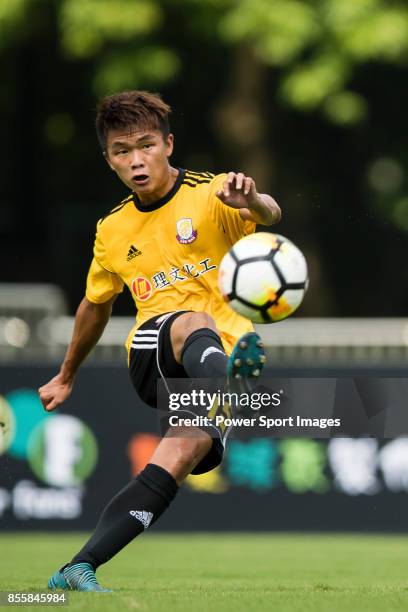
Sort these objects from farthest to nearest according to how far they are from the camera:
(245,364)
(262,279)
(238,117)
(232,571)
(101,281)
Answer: (238,117), (232,571), (101,281), (262,279), (245,364)

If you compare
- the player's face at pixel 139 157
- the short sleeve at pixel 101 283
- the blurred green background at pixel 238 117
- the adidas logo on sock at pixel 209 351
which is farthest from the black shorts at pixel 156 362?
the blurred green background at pixel 238 117

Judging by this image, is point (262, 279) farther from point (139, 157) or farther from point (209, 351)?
point (139, 157)

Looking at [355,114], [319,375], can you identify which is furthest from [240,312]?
[355,114]

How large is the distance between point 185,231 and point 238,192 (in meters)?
0.48

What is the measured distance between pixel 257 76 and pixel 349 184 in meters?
2.67

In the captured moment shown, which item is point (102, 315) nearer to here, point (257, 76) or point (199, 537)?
point (199, 537)

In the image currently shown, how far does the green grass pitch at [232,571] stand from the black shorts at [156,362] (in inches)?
23.5

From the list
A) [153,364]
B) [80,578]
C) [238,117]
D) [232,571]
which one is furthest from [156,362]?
[238,117]

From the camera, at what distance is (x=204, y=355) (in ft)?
18.3

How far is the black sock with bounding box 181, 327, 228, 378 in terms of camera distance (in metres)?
5.52

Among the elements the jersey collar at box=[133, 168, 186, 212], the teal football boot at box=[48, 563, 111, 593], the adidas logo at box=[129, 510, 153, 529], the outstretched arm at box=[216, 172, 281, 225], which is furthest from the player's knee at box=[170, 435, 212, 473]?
the jersey collar at box=[133, 168, 186, 212]

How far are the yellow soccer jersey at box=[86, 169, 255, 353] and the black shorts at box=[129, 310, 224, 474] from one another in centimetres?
9

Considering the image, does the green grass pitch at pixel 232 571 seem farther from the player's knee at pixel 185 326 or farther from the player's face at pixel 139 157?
the player's face at pixel 139 157

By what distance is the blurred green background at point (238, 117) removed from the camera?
14.0 m
